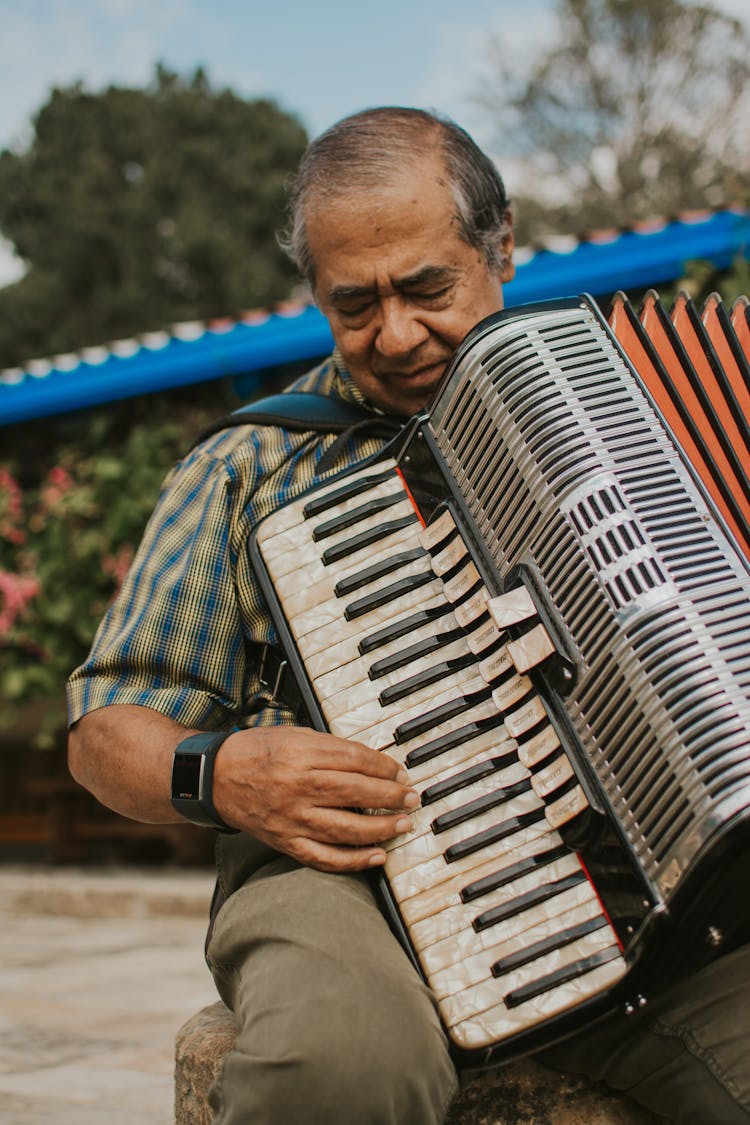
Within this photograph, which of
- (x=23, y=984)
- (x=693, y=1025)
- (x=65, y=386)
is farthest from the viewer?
(x=65, y=386)

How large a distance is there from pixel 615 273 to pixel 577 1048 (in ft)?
12.7

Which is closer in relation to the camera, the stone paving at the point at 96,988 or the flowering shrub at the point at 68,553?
the stone paving at the point at 96,988

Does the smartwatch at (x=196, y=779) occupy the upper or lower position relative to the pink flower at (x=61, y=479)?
lower

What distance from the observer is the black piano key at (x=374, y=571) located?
1622 millimetres

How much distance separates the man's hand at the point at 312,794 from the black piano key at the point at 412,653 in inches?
4.2

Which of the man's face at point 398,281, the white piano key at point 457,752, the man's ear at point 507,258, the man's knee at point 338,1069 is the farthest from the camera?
the man's ear at point 507,258

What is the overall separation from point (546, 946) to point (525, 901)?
56 millimetres

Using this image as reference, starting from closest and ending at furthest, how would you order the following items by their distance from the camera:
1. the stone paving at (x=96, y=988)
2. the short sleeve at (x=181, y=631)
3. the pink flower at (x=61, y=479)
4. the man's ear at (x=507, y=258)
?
the short sleeve at (x=181, y=631) < the man's ear at (x=507, y=258) < the stone paving at (x=96, y=988) < the pink flower at (x=61, y=479)

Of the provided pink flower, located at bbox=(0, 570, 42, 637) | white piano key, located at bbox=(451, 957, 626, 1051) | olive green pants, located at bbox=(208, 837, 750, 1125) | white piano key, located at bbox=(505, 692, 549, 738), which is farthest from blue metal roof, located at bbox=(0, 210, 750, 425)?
white piano key, located at bbox=(451, 957, 626, 1051)

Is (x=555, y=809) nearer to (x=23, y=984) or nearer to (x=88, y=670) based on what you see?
(x=88, y=670)

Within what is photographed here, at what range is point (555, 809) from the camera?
1.43 meters

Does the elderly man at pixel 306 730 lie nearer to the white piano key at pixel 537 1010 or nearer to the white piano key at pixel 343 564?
the white piano key at pixel 537 1010

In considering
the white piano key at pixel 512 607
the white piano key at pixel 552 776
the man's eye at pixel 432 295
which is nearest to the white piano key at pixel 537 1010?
the white piano key at pixel 552 776

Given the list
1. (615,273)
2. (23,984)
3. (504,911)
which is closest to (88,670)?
(504,911)
